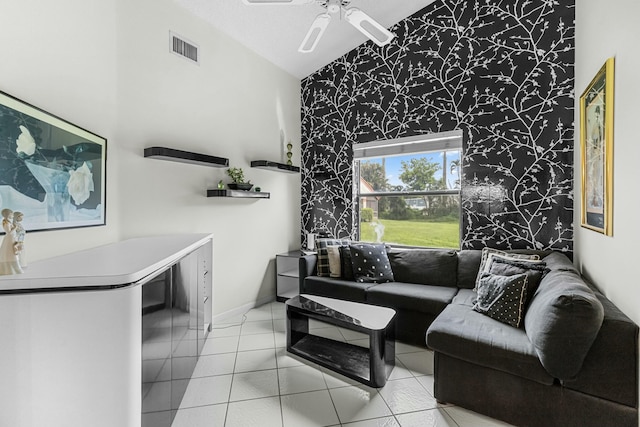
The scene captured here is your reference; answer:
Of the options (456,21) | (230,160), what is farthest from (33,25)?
(456,21)

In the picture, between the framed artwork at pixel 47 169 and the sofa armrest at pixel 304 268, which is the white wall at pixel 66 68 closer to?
the framed artwork at pixel 47 169

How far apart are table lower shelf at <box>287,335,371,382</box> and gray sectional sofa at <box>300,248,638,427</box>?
0.59 m

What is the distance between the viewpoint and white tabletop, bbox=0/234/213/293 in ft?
3.85

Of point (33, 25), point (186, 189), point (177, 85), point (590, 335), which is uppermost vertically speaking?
point (177, 85)

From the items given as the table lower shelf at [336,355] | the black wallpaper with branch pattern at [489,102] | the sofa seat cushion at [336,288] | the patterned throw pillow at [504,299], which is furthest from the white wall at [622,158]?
the sofa seat cushion at [336,288]

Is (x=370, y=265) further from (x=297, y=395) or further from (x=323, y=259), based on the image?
(x=297, y=395)

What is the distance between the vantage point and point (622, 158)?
1.80m

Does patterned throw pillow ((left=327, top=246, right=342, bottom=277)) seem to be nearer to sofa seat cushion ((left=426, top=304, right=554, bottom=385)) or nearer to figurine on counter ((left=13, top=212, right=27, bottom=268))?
sofa seat cushion ((left=426, top=304, right=554, bottom=385))

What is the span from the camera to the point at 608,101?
1.97 meters

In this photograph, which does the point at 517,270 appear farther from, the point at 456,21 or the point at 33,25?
the point at 33,25

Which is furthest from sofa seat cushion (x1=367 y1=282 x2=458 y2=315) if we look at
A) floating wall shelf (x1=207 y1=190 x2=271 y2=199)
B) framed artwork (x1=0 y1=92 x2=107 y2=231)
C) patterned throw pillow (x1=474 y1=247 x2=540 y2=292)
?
framed artwork (x1=0 y1=92 x2=107 y2=231)

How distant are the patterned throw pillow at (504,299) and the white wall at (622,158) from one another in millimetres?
489

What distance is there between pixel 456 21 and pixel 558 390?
3.67 meters

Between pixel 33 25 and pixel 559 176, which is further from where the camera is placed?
pixel 559 176
